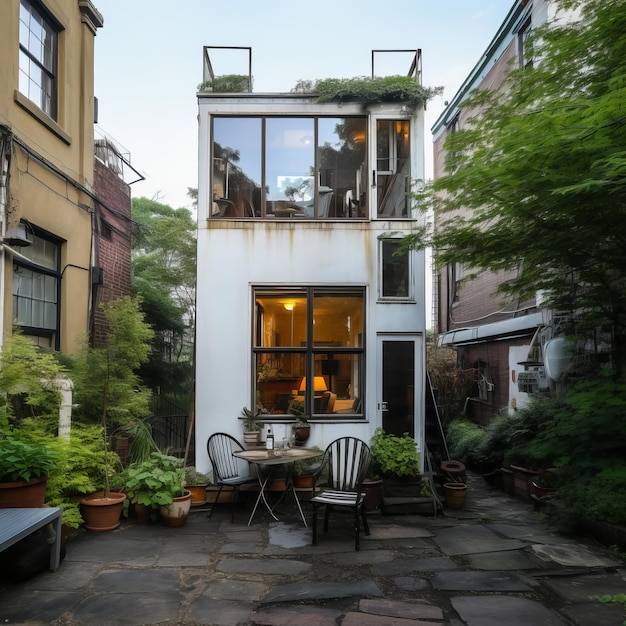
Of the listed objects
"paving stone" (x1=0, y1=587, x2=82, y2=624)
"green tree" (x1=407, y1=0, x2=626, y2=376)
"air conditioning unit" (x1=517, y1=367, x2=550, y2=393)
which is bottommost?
"paving stone" (x1=0, y1=587, x2=82, y2=624)

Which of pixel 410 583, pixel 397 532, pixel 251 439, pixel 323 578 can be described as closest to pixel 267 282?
pixel 251 439

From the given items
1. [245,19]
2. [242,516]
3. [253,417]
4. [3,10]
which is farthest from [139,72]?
[242,516]

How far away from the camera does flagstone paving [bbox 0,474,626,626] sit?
365 centimetres

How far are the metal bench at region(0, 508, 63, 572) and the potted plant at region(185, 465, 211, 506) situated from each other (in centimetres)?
239

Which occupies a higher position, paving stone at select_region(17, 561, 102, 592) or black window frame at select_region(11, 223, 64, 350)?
black window frame at select_region(11, 223, 64, 350)

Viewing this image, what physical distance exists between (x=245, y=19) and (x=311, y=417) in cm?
708

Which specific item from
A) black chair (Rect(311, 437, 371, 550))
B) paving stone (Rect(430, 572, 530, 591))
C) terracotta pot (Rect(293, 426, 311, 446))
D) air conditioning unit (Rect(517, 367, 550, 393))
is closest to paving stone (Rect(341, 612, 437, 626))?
paving stone (Rect(430, 572, 530, 591))

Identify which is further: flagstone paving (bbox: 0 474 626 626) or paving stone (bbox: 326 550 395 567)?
paving stone (bbox: 326 550 395 567)

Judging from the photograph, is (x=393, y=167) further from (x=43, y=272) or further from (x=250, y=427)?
(x=43, y=272)

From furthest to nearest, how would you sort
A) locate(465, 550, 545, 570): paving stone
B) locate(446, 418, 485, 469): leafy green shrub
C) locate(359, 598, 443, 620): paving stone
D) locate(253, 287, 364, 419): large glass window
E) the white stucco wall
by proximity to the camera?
locate(446, 418, 485, 469): leafy green shrub < locate(253, 287, 364, 419): large glass window < the white stucco wall < locate(465, 550, 545, 570): paving stone < locate(359, 598, 443, 620): paving stone

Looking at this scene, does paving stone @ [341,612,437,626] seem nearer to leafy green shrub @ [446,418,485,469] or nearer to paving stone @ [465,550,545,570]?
paving stone @ [465,550,545,570]

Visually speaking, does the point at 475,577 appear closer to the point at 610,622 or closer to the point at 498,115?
the point at 610,622

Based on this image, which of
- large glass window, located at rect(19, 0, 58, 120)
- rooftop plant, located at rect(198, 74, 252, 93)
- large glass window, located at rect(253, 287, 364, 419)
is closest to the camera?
large glass window, located at rect(19, 0, 58, 120)

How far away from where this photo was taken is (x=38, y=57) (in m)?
6.91
